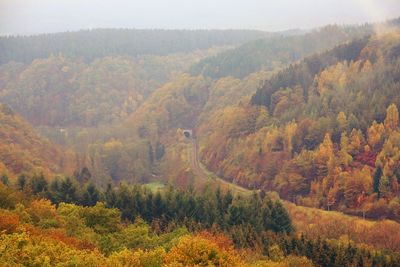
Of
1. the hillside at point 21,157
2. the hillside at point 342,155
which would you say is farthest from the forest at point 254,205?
the hillside at point 21,157

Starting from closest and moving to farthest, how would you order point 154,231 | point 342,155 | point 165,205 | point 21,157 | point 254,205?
1. point 154,231
2. point 165,205
3. point 254,205
4. point 342,155
5. point 21,157

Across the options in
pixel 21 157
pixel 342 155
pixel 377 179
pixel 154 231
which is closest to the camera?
pixel 154 231

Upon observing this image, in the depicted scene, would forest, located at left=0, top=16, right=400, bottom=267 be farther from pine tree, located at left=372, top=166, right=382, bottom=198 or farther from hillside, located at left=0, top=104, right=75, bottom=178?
hillside, located at left=0, top=104, right=75, bottom=178

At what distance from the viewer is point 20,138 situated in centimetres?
19600

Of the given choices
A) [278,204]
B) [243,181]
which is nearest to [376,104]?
[243,181]

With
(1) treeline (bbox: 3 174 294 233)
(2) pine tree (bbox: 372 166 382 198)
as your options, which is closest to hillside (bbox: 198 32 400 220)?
(2) pine tree (bbox: 372 166 382 198)

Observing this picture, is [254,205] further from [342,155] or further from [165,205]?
[342,155]

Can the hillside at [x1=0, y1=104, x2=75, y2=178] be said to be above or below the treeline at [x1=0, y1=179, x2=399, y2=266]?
below

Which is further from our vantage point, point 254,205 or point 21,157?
point 21,157

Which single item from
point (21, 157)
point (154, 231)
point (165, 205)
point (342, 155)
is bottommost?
point (21, 157)

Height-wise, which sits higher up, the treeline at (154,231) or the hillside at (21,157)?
the treeline at (154,231)

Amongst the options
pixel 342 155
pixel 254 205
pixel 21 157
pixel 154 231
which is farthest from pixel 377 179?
pixel 21 157

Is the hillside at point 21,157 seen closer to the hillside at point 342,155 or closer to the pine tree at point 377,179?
the hillside at point 342,155

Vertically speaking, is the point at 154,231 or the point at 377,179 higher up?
the point at 154,231
